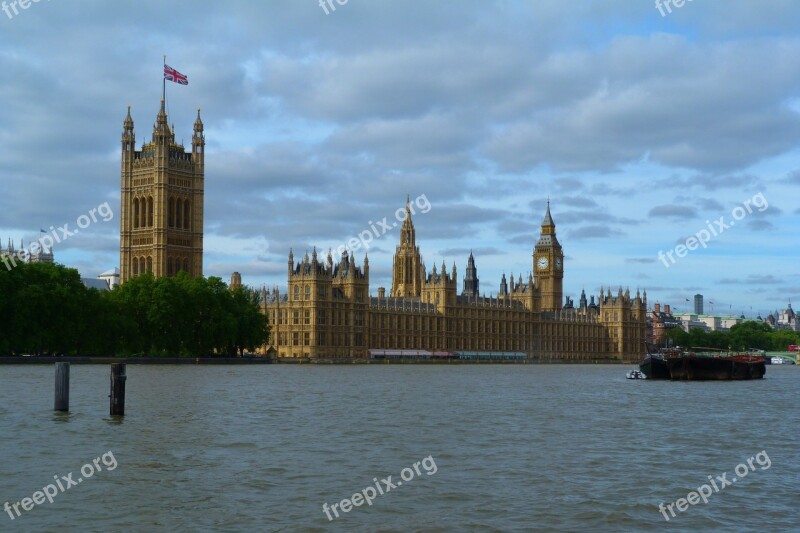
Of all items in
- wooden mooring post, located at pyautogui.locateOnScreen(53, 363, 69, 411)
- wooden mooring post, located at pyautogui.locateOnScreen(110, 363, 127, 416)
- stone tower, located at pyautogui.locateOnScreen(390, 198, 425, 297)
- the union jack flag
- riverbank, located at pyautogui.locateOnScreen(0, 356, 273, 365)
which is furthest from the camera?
stone tower, located at pyautogui.locateOnScreen(390, 198, 425, 297)

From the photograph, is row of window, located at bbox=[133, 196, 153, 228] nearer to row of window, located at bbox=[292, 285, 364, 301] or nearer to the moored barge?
row of window, located at bbox=[292, 285, 364, 301]

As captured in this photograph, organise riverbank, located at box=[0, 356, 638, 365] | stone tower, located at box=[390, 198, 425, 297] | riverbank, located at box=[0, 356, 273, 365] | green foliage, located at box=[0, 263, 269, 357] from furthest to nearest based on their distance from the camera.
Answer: stone tower, located at box=[390, 198, 425, 297] < green foliage, located at box=[0, 263, 269, 357] < riverbank, located at box=[0, 356, 638, 365] < riverbank, located at box=[0, 356, 273, 365]

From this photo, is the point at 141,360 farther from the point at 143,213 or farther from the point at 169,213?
the point at 143,213

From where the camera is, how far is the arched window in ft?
497

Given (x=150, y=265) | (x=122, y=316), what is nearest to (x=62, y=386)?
(x=122, y=316)

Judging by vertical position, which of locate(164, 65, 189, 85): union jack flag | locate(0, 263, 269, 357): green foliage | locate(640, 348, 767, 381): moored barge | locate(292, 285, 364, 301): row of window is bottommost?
locate(640, 348, 767, 381): moored barge

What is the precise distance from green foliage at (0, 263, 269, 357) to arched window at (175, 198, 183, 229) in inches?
1327

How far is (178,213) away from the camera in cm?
15238

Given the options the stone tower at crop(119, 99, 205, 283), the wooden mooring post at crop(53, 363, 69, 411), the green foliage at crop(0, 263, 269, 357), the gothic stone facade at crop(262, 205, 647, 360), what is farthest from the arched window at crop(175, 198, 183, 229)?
the wooden mooring post at crop(53, 363, 69, 411)

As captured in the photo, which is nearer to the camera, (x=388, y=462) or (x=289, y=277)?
(x=388, y=462)

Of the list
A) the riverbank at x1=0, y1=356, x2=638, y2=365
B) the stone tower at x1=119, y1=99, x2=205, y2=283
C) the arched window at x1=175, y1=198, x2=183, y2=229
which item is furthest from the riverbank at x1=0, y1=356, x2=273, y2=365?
the arched window at x1=175, y1=198, x2=183, y2=229

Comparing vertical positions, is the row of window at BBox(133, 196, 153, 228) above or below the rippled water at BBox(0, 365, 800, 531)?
above

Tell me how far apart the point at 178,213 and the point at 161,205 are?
4.70m

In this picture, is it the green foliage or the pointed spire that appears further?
the pointed spire
